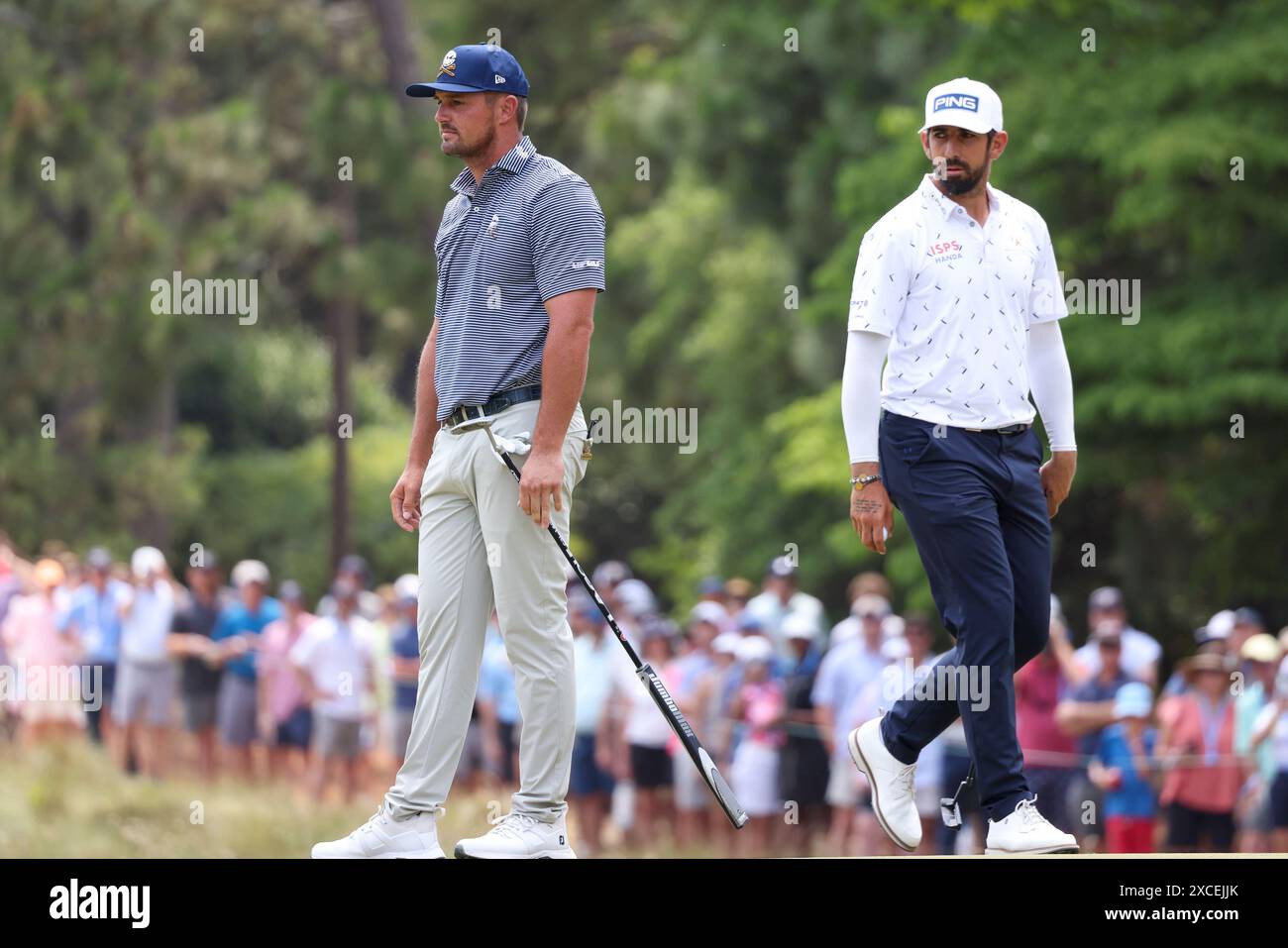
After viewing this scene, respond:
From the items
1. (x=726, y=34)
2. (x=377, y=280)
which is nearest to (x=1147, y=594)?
(x=726, y=34)

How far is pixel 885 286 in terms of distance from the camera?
6.09m

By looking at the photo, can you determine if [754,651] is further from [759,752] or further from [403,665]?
[403,665]

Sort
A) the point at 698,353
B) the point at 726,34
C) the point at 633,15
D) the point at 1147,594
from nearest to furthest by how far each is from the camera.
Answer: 1. the point at 1147,594
2. the point at 726,34
3. the point at 698,353
4. the point at 633,15

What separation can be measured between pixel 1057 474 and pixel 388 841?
223 cm

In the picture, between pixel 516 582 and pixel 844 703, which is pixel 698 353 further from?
pixel 516 582

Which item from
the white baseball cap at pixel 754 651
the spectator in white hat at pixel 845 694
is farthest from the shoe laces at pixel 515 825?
the white baseball cap at pixel 754 651

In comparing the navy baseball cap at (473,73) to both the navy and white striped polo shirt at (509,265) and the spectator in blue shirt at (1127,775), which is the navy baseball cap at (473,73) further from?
the spectator in blue shirt at (1127,775)

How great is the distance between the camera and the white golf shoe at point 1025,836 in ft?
19.4

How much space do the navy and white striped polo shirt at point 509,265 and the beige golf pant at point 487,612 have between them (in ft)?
0.45

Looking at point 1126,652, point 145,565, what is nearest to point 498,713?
point 145,565

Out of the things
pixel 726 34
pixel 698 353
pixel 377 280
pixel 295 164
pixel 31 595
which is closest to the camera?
pixel 31 595

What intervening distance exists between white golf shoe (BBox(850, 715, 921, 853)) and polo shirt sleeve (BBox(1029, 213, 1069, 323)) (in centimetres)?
131

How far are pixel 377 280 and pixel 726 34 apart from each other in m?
7.46
